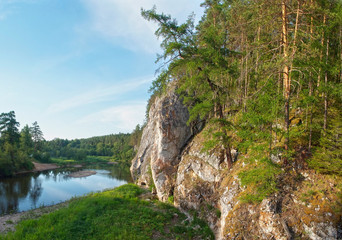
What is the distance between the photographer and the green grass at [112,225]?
10227 mm

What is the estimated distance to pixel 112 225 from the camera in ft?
37.4

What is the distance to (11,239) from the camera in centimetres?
1002

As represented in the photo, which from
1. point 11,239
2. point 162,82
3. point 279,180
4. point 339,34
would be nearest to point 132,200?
point 11,239

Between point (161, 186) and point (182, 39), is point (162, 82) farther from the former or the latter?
point (161, 186)

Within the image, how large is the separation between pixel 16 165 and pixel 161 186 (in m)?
39.3

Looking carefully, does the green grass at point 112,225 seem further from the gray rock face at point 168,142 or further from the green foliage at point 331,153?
the green foliage at point 331,153

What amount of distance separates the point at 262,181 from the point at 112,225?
29.8 ft

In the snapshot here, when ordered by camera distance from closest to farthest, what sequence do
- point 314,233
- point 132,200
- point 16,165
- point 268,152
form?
point 314,233, point 268,152, point 132,200, point 16,165

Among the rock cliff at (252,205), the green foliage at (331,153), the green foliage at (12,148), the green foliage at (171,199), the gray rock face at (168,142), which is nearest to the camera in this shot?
the rock cliff at (252,205)

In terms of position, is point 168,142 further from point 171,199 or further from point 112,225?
point 112,225

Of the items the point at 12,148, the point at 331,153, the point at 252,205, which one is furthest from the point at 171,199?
the point at 12,148

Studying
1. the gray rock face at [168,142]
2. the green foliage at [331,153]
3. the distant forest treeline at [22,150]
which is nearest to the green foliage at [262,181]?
the green foliage at [331,153]

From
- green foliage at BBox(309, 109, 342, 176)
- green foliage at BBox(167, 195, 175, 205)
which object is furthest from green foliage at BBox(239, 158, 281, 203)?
green foliage at BBox(167, 195, 175, 205)

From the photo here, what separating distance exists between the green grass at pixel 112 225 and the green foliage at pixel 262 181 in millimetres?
3739
